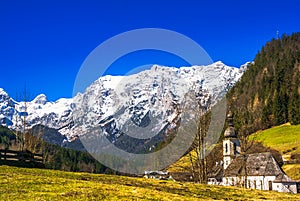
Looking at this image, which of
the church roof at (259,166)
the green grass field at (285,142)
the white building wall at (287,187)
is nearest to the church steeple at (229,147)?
the church roof at (259,166)

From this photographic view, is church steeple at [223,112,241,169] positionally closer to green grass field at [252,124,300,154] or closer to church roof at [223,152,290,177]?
church roof at [223,152,290,177]

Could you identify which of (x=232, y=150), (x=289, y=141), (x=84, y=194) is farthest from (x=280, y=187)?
(x=84, y=194)

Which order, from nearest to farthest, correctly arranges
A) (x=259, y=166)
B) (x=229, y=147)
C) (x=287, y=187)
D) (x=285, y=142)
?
(x=287, y=187) → (x=259, y=166) → (x=229, y=147) → (x=285, y=142)

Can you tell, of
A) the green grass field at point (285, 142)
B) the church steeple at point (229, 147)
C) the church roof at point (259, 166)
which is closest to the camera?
the church roof at point (259, 166)

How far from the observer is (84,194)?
28.1 meters

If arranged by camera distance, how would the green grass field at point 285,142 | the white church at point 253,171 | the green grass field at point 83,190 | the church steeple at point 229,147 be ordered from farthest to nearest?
the green grass field at point 285,142 → the church steeple at point 229,147 → the white church at point 253,171 → the green grass field at point 83,190

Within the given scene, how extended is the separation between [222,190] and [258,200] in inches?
250

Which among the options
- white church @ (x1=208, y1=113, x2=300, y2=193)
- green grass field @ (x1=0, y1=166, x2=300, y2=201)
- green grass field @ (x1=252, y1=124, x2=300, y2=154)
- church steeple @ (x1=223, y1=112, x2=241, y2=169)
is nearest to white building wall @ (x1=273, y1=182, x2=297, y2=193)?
white church @ (x1=208, y1=113, x2=300, y2=193)

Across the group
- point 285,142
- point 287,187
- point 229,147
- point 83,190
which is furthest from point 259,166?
point 83,190

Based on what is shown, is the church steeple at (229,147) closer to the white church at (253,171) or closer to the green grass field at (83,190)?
the white church at (253,171)

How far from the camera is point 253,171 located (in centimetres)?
13362

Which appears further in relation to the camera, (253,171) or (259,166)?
(253,171)

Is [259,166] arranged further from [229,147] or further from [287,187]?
[229,147]

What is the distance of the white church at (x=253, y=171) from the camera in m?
124
